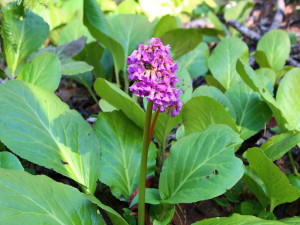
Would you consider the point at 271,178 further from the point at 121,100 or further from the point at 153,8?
the point at 153,8

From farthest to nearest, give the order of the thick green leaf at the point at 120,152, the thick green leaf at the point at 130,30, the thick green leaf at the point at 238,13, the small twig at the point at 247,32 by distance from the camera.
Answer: the thick green leaf at the point at 238,13 → the small twig at the point at 247,32 → the thick green leaf at the point at 130,30 → the thick green leaf at the point at 120,152

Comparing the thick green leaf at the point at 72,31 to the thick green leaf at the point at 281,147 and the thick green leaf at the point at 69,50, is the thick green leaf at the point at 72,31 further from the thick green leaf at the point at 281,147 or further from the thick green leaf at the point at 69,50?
the thick green leaf at the point at 281,147

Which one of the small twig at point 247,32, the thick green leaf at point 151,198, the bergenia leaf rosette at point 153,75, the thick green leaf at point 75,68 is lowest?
the thick green leaf at point 151,198

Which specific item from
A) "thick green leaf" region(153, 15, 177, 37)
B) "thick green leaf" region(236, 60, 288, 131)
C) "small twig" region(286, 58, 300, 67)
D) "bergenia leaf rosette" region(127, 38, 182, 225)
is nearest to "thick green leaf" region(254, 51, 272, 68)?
"small twig" region(286, 58, 300, 67)

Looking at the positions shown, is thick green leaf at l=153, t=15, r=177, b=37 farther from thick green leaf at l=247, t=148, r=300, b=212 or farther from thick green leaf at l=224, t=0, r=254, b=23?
thick green leaf at l=224, t=0, r=254, b=23

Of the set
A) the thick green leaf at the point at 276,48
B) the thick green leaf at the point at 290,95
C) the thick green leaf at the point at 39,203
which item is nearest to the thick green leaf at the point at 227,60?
the thick green leaf at the point at 276,48

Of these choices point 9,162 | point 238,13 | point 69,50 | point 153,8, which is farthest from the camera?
point 238,13

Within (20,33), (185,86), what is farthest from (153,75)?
(20,33)
